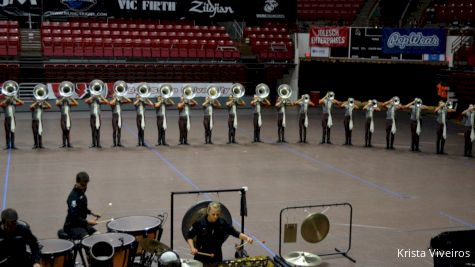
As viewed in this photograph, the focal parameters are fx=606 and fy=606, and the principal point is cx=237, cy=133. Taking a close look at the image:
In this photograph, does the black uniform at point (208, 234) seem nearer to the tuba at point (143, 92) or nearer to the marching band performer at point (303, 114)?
the tuba at point (143, 92)

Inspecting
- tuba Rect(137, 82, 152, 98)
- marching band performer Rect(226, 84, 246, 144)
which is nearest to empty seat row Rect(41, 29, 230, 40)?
tuba Rect(137, 82, 152, 98)

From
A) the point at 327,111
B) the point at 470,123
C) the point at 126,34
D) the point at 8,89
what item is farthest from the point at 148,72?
the point at 470,123

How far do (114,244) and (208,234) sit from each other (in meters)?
1.33

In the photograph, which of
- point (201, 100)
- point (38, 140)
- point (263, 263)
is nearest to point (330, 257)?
point (263, 263)

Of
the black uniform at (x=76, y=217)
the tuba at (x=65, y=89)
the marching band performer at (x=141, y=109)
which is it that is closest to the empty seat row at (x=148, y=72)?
the tuba at (x=65, y=89)

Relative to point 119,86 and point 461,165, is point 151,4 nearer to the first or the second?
point 119,86

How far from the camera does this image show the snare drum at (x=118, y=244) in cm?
772

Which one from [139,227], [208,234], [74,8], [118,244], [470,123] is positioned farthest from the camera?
[74,8]

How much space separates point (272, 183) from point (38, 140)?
822cm

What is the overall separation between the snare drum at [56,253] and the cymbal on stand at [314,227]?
10.7 ft

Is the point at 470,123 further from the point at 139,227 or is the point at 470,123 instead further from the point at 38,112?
the point at 38,112

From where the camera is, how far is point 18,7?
28.1m

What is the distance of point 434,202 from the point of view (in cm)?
1366

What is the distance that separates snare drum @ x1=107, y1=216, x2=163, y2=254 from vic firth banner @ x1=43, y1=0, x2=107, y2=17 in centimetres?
2224
